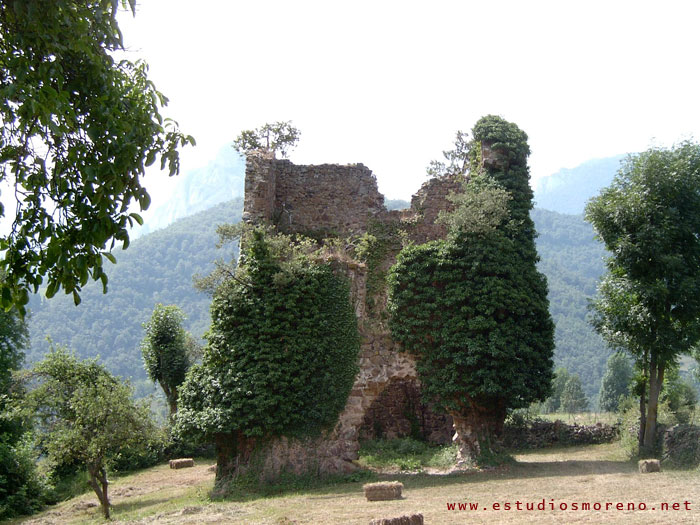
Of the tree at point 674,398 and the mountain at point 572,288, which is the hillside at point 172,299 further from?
the tree at point 674,398

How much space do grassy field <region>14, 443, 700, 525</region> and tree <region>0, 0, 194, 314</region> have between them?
20.8 feet

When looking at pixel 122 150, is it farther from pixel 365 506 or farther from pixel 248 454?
pixel 248 454

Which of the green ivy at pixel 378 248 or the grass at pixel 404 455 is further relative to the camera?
the green ivy at pixel 378 248

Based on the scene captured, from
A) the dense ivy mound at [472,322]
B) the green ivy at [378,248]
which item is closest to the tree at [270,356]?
the dense ivy mound at [472,322]

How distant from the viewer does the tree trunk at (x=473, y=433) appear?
53.5 ft

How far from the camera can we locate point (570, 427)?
74.7 ft

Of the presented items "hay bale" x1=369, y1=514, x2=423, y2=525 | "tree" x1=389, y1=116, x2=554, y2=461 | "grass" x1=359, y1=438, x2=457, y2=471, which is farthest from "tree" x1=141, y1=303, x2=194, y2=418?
"hay bale" x1=369, y1=514, x2=423, y2=525

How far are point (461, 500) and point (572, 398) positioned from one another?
42749 mm

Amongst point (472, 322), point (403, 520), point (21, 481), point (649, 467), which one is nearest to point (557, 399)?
point (472, 322)

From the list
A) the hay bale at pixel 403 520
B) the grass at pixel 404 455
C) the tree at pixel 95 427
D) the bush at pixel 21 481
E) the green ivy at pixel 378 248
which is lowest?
the bush at pixel 21 481

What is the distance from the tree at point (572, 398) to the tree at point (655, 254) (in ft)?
103

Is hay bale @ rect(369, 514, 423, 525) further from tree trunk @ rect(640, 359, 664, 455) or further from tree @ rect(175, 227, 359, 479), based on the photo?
tree trunk @ rect(640, 359, 664, 455)

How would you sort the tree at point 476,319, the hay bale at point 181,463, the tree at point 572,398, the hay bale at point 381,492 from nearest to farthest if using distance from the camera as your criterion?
the hay bale at point 381,492, the tree at point 476,319, the hay bale at point 181,463, the tree at point 572,398

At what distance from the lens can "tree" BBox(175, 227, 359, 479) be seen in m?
15.2
